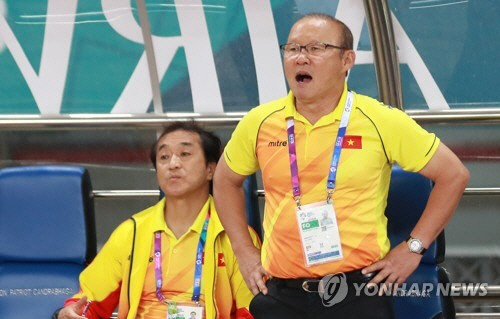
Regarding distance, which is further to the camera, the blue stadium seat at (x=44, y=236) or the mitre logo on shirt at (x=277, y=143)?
the blue stadium seat at (x=44, y=236)

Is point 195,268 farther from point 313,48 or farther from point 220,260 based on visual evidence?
point 313,48

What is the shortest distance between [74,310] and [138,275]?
12.3 inches

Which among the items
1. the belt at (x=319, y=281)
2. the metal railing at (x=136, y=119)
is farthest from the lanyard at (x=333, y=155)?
the metal railing at (x=136, y=119)

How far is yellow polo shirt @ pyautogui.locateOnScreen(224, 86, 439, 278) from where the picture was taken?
11.2 feet

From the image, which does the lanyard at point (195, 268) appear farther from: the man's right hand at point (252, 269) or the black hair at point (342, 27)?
the black hair at point (342, 27)

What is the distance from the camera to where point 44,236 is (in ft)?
15.5

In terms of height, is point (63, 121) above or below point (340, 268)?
above

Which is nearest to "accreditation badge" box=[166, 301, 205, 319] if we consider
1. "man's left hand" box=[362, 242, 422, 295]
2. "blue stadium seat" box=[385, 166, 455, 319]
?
"blue stadium seat" box=[385, 166, 455, 319]

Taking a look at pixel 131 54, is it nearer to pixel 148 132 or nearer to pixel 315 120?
pixel 148 132

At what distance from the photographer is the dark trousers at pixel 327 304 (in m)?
3.38

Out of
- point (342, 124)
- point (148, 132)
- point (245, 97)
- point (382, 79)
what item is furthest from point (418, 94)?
point (342, 124)

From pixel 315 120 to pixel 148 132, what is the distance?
11.2 ft

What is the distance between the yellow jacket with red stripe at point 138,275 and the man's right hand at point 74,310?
63mm

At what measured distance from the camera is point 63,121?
585 cm
